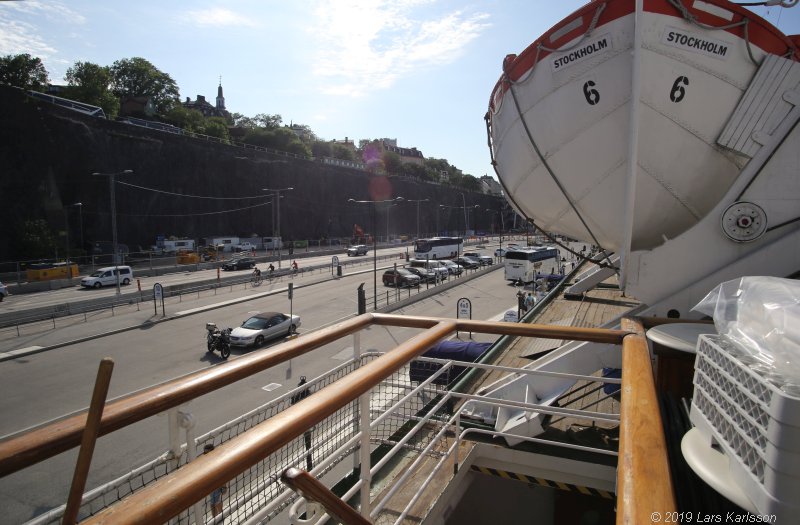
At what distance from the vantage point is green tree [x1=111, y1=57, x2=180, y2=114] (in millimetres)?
76062

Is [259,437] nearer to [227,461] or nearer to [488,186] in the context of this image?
[227,461]

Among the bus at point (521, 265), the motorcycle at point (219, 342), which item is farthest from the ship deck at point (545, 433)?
the bus at point (521, 265)

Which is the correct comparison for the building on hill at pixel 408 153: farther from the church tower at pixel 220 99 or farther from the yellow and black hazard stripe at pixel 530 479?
the yellow and black hazard stripe at pixel 530 479

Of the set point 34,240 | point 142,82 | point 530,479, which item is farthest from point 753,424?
point 142,82

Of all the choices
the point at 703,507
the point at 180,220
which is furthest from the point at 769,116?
the point at 180,220

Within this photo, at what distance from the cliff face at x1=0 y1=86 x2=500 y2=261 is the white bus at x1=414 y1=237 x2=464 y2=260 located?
3356 centimetres

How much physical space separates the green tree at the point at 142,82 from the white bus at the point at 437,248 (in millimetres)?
60185

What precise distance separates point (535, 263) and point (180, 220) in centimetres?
4764

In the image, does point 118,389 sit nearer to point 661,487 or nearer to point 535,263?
point 661,487

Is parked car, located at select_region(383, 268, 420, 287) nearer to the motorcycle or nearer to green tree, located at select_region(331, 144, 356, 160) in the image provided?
the motorcycle

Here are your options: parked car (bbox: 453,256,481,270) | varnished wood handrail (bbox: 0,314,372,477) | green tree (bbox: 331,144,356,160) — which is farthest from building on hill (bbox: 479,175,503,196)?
varnished wood handrail (bbox: 0,314,372,477)

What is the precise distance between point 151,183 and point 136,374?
49.0 meters

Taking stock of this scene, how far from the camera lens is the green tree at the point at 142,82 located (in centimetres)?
7606

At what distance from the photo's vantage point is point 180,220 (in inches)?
2339
